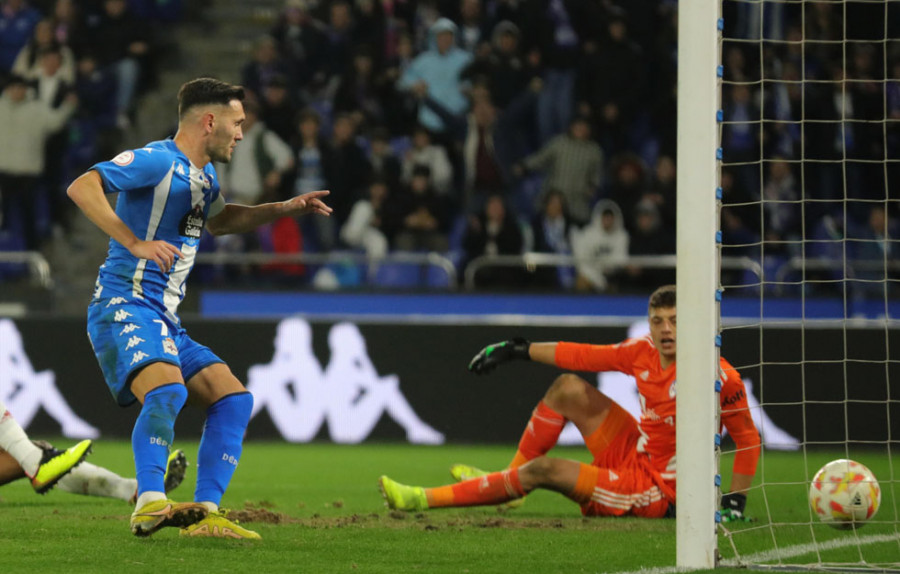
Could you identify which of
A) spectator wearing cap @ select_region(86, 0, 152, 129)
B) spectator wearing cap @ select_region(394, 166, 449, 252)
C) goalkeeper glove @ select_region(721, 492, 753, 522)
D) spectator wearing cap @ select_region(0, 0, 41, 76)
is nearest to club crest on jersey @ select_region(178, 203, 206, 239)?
goalkeeper glove @ select_region(721, 492, 753, 522)

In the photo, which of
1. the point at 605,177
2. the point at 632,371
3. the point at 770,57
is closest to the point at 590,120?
→ the point at 605,177

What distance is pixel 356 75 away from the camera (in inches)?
552

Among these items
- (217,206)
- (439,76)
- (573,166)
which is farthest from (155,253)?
(439,76)

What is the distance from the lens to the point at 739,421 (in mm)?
6395

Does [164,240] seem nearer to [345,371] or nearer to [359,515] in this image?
[359,515]

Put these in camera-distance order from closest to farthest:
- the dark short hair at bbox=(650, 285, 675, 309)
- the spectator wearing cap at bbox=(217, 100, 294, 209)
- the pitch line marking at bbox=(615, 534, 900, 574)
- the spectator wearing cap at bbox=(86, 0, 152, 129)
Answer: the pitch line marking at bbox=(615, 534, 900, 574), the dark short hair at bbox=(650, 285, 675, 309), the spectator wearing cap at bbox=(217, 100, 294, 209), the spectator wearing cap at bbox=(86, 0, 152, 129)

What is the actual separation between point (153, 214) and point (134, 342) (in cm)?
51

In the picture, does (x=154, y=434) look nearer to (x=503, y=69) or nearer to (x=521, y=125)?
(x=521, y=125)

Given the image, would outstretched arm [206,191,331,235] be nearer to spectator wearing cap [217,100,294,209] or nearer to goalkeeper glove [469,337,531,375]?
goalkeeper glove [469,337,531,375]

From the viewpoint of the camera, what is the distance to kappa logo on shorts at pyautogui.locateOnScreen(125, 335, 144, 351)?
5.16 meters

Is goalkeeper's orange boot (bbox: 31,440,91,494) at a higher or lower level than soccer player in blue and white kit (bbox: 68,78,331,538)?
lower

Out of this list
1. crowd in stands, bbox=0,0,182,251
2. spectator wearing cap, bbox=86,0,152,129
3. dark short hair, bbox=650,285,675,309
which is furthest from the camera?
spectator wearing cap, bbox=86,0,152,129

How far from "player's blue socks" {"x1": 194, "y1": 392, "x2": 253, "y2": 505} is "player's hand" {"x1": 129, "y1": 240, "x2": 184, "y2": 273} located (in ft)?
2.32

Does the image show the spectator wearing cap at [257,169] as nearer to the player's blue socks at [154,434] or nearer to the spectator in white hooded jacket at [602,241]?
the spectator in white hooded jacket at [602,241]
